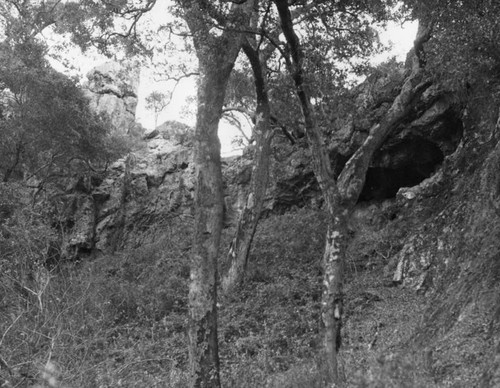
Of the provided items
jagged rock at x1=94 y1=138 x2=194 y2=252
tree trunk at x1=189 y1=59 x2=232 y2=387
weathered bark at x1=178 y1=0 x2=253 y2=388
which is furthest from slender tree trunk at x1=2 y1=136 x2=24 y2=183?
tree trunk at x1=189 y1=59 x2=232 y2=387

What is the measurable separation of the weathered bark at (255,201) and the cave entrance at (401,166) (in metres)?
4.17

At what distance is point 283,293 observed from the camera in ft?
46.3

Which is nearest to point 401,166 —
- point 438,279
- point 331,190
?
point 438,279

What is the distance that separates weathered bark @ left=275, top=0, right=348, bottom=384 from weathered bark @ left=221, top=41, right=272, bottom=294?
4808mm

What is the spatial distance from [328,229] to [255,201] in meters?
6.89

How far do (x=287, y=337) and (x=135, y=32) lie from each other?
943cm

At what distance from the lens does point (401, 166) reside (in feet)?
60.2

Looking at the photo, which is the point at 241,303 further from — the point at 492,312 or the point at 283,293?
the point at 492,312

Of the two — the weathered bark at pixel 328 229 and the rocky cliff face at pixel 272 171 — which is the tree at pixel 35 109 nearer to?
the rocky cliff face at pixel 272 171

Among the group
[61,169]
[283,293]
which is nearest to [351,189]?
[283,293]

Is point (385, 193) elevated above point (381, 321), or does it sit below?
above

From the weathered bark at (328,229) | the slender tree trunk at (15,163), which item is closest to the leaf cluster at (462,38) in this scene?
the weathered bark at (328,229)

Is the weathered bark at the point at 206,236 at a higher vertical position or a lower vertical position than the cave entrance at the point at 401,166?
lower

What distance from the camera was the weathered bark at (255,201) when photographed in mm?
15500
